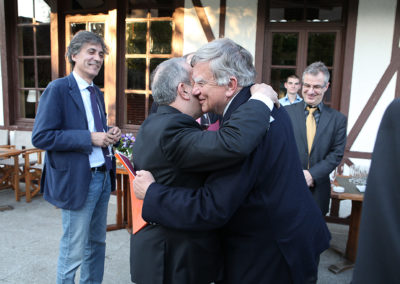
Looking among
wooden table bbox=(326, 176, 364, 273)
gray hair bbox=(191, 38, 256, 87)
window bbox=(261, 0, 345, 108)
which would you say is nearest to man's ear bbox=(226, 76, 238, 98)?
gray hair bbox=(191, 38, 256, 87)

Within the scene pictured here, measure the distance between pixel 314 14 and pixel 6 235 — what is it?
5.23 meters

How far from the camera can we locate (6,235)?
3.95 metres

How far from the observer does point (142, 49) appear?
18.0ft

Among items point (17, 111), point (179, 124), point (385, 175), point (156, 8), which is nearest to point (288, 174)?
point (179, 124)

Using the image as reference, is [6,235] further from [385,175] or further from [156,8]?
[385,175]

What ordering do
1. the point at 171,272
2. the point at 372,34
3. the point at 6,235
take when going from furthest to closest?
the point at 372,34
the point at 6,235
the point at 171,272

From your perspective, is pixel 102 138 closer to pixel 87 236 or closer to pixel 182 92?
pixel 87 236

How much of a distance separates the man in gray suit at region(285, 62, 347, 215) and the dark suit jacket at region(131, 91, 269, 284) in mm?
1567

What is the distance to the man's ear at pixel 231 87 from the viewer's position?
50.5 inches

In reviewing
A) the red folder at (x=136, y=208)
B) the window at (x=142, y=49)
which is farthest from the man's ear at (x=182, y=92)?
the window at (x=142, y=49)

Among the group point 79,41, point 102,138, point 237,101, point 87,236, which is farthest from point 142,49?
point 237,101

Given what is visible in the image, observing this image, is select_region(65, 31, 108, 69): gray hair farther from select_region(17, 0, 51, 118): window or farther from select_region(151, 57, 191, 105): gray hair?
select_region(17, 0, 51, 118): window

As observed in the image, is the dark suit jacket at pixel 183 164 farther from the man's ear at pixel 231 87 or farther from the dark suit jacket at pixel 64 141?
the dark suit jacket at pixel 64 141

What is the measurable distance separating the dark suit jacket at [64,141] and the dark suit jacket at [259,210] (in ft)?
3.54
